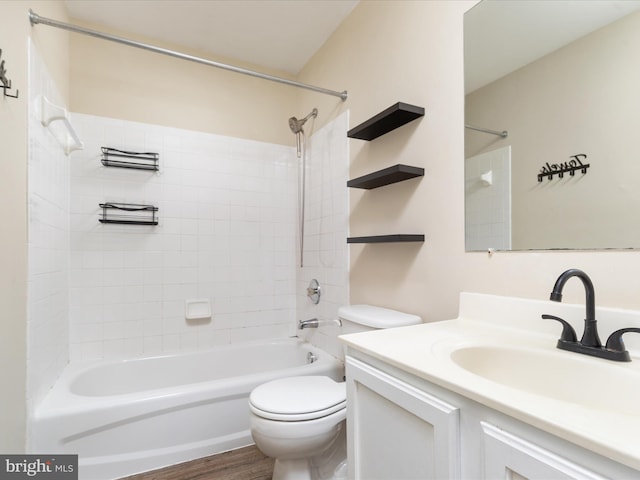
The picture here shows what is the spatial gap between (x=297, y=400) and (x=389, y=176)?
1.10 m

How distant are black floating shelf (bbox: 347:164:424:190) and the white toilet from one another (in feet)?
2.14

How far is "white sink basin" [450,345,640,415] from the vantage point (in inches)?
28.6

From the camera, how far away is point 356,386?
3.22 feet

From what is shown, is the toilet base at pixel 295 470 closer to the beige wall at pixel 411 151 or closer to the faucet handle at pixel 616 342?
the beige wall at pixel 411 151

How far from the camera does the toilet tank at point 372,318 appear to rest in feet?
4.65

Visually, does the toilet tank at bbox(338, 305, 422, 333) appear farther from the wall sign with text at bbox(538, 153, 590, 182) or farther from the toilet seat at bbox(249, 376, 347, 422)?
the wall sign with text at bbox(538, 153, 590, 182)

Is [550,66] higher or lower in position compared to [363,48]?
lower

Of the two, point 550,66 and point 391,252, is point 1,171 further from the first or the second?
point 550,66

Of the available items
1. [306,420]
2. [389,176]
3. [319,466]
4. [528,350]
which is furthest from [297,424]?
[389,176]

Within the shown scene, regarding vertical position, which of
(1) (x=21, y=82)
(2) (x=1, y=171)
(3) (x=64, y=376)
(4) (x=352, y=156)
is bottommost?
(3) (x=64, y=376)

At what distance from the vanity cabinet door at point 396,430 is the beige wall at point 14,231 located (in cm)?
127

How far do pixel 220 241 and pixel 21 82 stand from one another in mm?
1434

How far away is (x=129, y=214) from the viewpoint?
7.45 feet

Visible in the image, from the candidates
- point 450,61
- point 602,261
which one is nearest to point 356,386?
point 602,261
